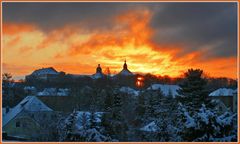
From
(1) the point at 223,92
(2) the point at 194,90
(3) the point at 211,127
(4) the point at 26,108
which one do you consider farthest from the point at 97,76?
(3) the point at 211,127

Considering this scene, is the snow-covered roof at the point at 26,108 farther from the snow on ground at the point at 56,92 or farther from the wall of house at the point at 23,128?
the snow on ground at the point at 56,92

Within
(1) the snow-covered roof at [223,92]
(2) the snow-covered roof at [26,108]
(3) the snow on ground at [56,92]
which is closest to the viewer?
(2) the snow-covered roof at [26,108]

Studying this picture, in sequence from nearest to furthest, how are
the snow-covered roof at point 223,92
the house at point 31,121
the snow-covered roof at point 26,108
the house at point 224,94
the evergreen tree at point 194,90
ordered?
1. the evergreen tree at point 194,90
2. the house at point 31,121
3. the snow-covered roof at point 26,108
4. the house at point 224,94
5. the snow-covered roof at point 223,92

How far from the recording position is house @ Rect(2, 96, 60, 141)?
16845 millimetres

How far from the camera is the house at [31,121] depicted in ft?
55.3

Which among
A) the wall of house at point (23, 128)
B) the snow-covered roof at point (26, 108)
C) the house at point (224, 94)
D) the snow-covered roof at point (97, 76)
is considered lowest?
the wall of house at point (23, 128)

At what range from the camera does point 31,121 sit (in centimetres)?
2056

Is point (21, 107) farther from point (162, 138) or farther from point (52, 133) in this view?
point (162, 138)

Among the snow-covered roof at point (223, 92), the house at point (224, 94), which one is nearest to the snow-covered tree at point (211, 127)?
the house at point (224, 94)

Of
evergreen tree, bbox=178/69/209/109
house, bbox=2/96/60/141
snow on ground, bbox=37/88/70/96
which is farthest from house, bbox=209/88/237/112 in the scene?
evergreen tree, bbox=178/69/209/109

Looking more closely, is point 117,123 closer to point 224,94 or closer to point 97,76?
point 97,76

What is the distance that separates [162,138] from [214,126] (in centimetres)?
513

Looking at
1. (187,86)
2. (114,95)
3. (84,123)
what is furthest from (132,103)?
(84,123)

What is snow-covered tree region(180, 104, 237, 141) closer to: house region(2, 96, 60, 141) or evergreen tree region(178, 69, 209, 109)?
evergreen tree region(178, 69, 209, 109)
